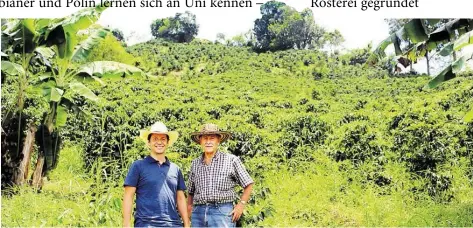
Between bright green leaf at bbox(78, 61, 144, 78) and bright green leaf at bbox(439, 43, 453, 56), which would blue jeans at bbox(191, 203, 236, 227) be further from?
bright green leaf at bbox(78, 61, 144, 78)

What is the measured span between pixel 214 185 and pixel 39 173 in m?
4.94

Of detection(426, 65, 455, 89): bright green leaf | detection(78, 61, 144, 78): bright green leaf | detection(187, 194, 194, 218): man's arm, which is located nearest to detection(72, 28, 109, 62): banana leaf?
detection(78, 61, 144, 78): bright green leaf

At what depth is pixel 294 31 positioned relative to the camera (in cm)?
2731

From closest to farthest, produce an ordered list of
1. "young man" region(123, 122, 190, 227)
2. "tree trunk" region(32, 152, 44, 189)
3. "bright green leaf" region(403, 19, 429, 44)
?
1. "young man" region(123, 122, 190, 227)
2. "bright green leaf" region(403, 19, 429, 44)
3. "tree trunk" region(32, 152, 44, 189)

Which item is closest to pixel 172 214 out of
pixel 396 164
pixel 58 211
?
pixel 58 211

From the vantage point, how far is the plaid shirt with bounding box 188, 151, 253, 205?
351 centimetres

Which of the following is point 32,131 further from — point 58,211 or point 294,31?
point 294,31

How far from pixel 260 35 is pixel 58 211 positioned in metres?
23.9

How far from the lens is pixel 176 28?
100 ft

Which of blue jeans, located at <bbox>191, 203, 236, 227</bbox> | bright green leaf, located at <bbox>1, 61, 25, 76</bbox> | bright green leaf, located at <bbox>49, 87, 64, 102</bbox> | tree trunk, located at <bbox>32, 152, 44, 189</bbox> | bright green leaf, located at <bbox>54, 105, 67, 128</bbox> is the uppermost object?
bright green leaf, located at <bbox>1, 61, 25, 76</bbox>

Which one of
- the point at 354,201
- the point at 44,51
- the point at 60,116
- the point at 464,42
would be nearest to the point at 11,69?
the point at 44,51

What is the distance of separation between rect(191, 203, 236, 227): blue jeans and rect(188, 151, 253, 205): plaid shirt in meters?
0.03

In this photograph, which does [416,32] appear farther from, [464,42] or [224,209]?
[224,209]

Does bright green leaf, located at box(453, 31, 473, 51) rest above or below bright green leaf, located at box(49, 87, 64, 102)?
above
